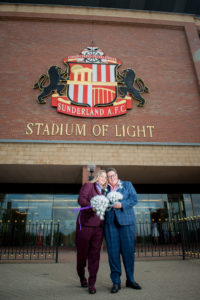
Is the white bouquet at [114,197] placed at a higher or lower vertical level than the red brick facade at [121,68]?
lower

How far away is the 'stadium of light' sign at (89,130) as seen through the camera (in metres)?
8.77

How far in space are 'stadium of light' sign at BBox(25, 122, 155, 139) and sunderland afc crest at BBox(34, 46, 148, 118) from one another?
0.59 m

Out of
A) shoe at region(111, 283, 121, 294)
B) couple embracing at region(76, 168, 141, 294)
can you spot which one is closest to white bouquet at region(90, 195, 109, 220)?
couple embracing at region(76, 168, 141, 294)

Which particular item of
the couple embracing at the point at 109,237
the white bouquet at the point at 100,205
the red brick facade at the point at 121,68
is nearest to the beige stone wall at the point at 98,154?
the red brick facade at the point at 121,68

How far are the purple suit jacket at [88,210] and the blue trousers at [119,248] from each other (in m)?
0.23

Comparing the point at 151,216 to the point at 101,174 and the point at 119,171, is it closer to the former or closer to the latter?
the point at 119,171

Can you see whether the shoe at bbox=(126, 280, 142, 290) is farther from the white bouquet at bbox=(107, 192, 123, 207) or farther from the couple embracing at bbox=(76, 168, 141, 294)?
the white bouquet at bbox=(107, 192, 123, 207)

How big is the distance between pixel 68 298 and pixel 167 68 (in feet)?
36.5

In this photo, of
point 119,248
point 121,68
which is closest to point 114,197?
point 119,248

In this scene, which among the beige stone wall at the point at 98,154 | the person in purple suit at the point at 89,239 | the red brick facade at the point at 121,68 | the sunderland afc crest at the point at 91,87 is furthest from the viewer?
the sunderland afc crest at the point at 91,87

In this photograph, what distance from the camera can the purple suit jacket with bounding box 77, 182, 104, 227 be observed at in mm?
2996

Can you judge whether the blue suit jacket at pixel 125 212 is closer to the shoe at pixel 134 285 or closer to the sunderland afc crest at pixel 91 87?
the shoe at pixel 134 285

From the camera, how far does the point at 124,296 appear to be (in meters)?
2.64

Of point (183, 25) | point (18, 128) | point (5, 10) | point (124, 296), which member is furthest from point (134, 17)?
point (124, 296)
